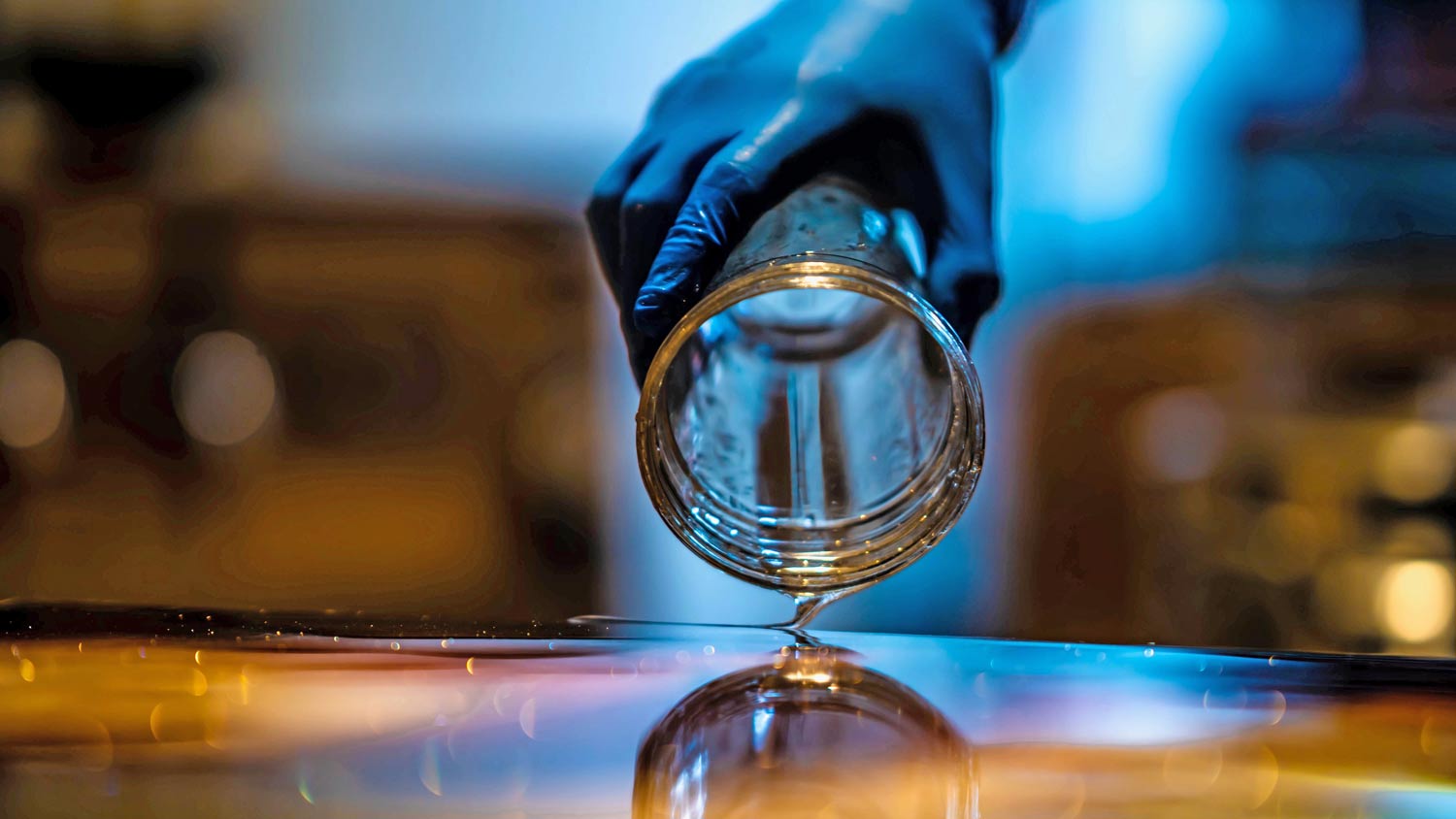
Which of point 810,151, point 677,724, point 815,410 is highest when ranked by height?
point 810,151

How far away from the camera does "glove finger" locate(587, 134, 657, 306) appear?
521 mm

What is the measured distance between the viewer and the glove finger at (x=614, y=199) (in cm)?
52

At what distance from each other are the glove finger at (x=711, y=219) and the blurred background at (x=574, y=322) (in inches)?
16.1

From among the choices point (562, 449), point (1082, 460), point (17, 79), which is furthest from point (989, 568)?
point (17, 79)

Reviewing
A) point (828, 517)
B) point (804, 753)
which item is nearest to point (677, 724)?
point (804, 753)

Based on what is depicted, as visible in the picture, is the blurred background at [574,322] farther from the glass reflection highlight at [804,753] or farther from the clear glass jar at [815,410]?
the glass reflection highlight at [804,753]

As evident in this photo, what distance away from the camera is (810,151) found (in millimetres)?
468

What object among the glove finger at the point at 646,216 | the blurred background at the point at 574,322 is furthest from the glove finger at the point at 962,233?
the blurred background at the point at 574,322

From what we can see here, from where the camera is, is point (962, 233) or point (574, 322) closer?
point (962, 233)

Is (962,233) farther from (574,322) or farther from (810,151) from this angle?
Answer: (574,322)

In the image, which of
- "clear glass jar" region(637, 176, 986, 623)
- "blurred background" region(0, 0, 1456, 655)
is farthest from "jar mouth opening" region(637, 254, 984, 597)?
"blurred background" region(0, 0, 1456, 655)

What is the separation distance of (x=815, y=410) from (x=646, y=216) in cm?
14

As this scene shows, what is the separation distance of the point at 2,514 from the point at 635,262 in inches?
27.6

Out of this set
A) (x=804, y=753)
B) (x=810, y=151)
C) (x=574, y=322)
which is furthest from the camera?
(x=574, y=322)
